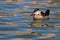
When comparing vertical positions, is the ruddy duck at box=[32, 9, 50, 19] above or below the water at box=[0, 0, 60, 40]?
above

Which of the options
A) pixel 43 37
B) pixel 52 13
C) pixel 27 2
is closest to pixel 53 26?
pixel 43 37

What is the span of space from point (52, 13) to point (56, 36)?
6723 millimetres

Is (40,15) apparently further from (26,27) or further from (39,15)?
(26,27)

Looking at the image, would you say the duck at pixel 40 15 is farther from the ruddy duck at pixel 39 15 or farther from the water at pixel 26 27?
the water at pixel 26 27

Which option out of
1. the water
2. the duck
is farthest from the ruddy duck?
the water

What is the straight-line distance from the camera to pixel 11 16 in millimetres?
18844

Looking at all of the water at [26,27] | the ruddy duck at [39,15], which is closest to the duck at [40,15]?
the ruddy duck at [39,15]

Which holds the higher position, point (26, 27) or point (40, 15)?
point (40, 15)

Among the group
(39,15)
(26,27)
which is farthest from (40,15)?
(26,27)

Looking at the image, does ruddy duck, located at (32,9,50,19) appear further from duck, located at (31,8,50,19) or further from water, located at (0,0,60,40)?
water, located at (0,0,60,40)

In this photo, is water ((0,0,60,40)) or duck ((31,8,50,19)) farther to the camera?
duck ((31,8,50,19))

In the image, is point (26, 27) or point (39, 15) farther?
point (39, 15)

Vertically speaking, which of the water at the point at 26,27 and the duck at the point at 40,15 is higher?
the duck at the point at 40,15

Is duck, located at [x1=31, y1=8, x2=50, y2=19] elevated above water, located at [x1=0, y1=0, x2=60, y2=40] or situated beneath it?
elevated above
